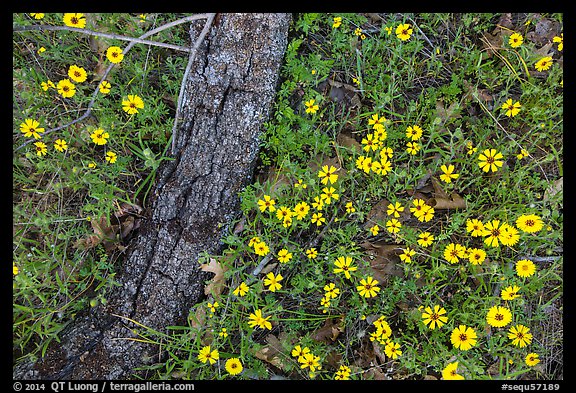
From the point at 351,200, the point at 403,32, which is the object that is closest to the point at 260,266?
the point at 351,200

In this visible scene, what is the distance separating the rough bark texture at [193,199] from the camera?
2539 mm

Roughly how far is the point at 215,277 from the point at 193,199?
1.75 feet

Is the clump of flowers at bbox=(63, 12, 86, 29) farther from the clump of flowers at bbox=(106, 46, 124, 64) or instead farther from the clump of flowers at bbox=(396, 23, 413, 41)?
the clump of flowers at bbox=(396, 23, 413, 41)

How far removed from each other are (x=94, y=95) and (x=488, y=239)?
2877mm

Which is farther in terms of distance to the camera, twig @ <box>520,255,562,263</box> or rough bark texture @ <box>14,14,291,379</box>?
twig @ <box>520,255,562,263</box>

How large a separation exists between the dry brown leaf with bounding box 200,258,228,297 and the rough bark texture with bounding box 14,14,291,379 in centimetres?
6

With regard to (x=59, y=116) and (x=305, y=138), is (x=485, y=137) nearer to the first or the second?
(x=305, y=138)

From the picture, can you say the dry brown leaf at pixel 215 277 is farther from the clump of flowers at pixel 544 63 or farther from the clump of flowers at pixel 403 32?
the clump of flowers at pixel 544 63

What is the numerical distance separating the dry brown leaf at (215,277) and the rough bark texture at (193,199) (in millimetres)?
60

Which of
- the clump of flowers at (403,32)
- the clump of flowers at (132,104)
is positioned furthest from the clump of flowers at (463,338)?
the clump of flowers at (132,104)

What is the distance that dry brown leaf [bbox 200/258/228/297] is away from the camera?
Answer: 2.57 metres

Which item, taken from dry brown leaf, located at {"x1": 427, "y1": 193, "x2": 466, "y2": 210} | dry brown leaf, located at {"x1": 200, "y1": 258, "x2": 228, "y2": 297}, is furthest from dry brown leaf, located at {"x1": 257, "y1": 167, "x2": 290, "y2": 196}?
dry brown leaf, located at {"x1": 427, "y1": 193, "x2": 466, "y2": 210}

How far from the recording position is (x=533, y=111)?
9.32 ft

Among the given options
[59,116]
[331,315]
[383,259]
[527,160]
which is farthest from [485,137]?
[59,116]
